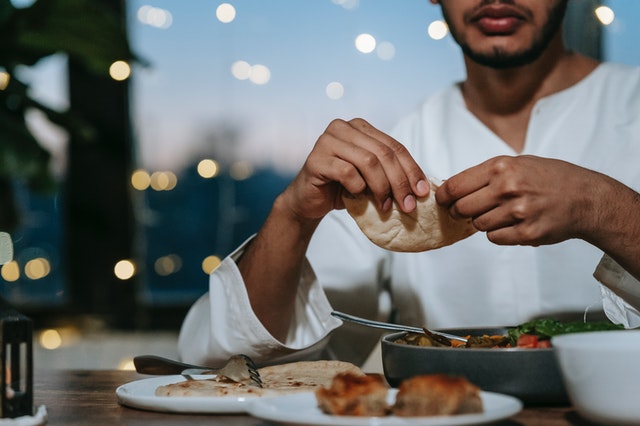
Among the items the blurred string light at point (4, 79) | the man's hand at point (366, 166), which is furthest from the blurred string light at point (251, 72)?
the man's hand at point (366, 166)

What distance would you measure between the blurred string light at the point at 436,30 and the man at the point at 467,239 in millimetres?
823

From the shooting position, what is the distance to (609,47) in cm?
269

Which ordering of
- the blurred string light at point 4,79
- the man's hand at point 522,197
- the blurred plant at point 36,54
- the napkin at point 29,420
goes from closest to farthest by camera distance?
the napkin at point 29,420 → the man's hand at point 522,197 → the blurred plant at point 36,54 → the blurred string light at point 4,79

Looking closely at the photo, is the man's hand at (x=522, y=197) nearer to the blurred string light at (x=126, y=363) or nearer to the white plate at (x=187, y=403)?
the white plate at (x=187, y=403)

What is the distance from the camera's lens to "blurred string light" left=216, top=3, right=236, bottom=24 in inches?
117

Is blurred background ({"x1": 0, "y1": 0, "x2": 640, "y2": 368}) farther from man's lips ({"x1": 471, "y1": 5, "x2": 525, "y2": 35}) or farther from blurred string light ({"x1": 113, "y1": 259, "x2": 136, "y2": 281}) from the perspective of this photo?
man's lips ({"x1": 471, "y1": 5, "x2": 525, "y2": 35})

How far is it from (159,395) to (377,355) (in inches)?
45.0

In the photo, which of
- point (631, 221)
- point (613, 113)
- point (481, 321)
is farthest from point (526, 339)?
point (613, 113)

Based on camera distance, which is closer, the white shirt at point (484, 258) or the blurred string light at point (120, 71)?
the white shirt at point (484, 258)

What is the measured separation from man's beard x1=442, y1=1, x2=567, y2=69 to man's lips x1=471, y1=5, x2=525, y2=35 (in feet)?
0.14

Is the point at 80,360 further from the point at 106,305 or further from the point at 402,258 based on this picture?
the point at 402,258

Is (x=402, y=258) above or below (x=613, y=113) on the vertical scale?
below

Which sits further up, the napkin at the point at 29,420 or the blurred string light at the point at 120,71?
the blurred string light at the point at 120,71

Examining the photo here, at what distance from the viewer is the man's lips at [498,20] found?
5.71 feet
